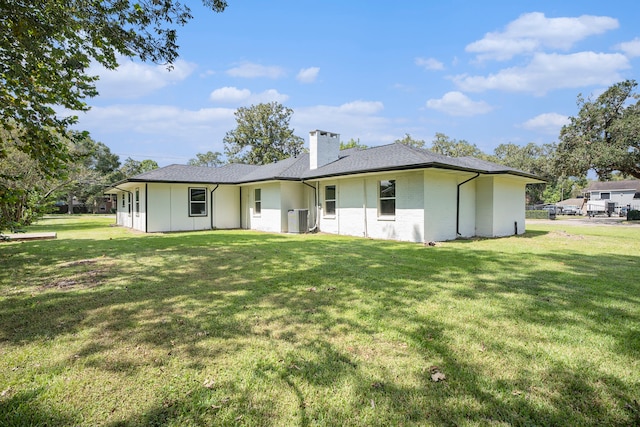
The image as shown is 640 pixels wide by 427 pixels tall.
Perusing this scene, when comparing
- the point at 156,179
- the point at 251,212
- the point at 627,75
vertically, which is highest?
the point at 627,75

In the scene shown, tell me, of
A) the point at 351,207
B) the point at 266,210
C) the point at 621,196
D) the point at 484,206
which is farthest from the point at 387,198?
the point at 621,196

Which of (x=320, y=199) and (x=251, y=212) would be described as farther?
(x=251, y=212)

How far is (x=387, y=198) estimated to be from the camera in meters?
12.8

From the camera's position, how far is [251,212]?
18.4 m

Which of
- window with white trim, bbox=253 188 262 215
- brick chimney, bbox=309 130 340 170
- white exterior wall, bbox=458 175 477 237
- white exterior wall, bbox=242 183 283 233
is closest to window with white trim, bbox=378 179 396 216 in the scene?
white exterior wall, bbox=458 175 477 237

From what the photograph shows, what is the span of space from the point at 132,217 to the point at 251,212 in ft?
24.5

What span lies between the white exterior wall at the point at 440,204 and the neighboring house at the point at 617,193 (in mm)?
46855

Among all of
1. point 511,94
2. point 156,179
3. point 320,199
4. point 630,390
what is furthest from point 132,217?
point 511,94

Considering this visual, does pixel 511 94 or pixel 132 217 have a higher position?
pixel 511 94

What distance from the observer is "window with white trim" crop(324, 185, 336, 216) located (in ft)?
50.0

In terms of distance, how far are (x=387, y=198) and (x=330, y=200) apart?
133 inches

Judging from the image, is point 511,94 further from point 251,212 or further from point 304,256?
point 304,256

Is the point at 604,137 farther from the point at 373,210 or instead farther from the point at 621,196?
the point at 621,196

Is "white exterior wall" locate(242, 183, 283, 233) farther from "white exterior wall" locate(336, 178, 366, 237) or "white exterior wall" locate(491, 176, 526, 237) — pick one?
"white exterior wall" locate(491, 176, 526, 237)
